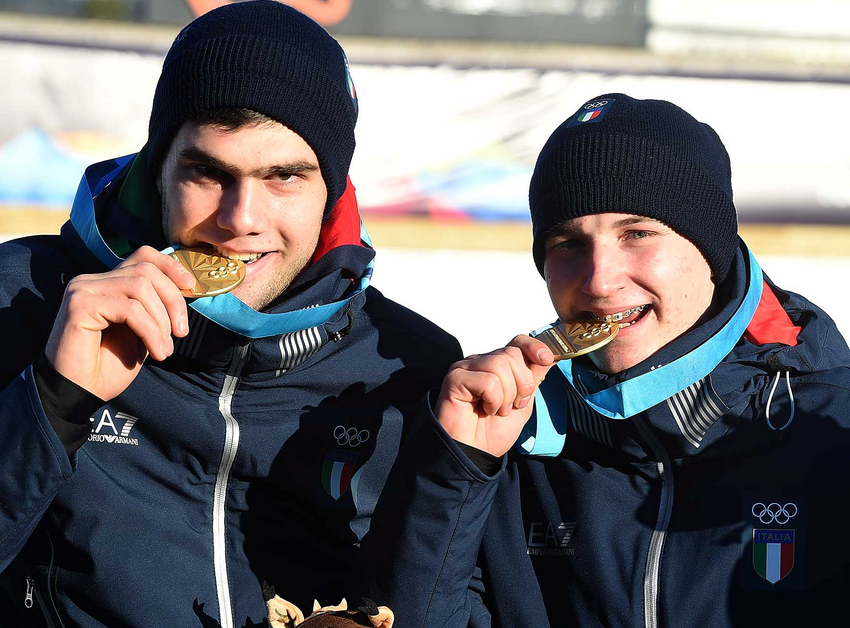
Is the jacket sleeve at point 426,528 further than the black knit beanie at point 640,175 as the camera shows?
No

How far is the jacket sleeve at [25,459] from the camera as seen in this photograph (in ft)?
5.33

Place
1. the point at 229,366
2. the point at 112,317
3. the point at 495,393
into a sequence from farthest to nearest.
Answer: the point at 229,366 → the point at 495,393 → the point at 112,317

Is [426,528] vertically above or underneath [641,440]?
underneath

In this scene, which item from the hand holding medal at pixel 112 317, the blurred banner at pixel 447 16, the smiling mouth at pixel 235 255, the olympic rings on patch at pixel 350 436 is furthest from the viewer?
the blurred banner at pixel 447 16

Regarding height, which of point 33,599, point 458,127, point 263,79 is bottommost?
point 33,599

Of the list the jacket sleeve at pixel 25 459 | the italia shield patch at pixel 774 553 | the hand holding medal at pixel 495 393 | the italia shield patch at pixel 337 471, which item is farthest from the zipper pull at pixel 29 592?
the italia shield patch at pixel 774 553

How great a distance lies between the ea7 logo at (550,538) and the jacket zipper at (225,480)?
62 cm

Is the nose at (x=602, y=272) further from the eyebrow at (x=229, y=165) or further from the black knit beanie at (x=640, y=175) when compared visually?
the eyebrow at (x=229, y=165)

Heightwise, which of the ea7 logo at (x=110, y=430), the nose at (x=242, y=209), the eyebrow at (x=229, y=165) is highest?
the eyebrow at (x=229, y=165)

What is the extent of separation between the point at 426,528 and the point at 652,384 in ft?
1.73

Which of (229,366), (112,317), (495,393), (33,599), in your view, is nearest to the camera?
(112,317)

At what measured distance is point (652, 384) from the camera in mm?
1938

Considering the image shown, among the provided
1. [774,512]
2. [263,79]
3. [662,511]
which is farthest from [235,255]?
[774,512]

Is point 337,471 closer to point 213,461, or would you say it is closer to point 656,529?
point 213,461
